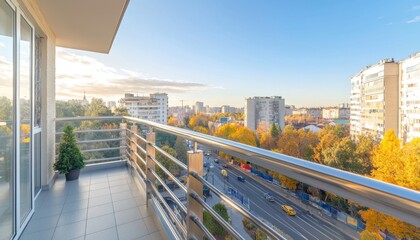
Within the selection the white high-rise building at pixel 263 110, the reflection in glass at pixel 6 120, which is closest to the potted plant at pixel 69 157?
the reflection in glass at pixel 6 120

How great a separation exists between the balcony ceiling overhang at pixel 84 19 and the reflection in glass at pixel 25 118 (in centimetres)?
53

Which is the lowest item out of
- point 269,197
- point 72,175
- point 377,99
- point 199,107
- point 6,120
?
point 269,197

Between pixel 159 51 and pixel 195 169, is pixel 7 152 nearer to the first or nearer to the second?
pixel 195 169

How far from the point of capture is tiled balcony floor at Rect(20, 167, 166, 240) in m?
2.01

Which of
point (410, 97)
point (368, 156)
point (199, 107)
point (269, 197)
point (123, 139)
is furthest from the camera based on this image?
point (199, 107)

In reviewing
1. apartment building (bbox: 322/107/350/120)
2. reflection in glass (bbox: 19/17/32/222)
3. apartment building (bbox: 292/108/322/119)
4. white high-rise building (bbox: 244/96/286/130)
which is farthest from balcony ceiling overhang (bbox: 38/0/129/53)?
apartment building (bbox: 292/108/322/119)

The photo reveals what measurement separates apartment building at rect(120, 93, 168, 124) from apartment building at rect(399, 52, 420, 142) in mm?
30360

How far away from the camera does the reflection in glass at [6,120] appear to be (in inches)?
69.3

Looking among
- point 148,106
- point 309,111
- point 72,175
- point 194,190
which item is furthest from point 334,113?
point 194,190

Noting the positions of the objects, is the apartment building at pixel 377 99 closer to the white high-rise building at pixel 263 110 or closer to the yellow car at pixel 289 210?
the white high-rise building at pixel 263 110

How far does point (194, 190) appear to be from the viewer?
121 centimetres

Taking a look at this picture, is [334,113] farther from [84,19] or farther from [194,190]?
[194,190]

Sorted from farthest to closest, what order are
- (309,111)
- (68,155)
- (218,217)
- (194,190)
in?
(309,111) → (68,155) → (194,190) → (218,217)

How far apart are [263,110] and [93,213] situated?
39.0 m
